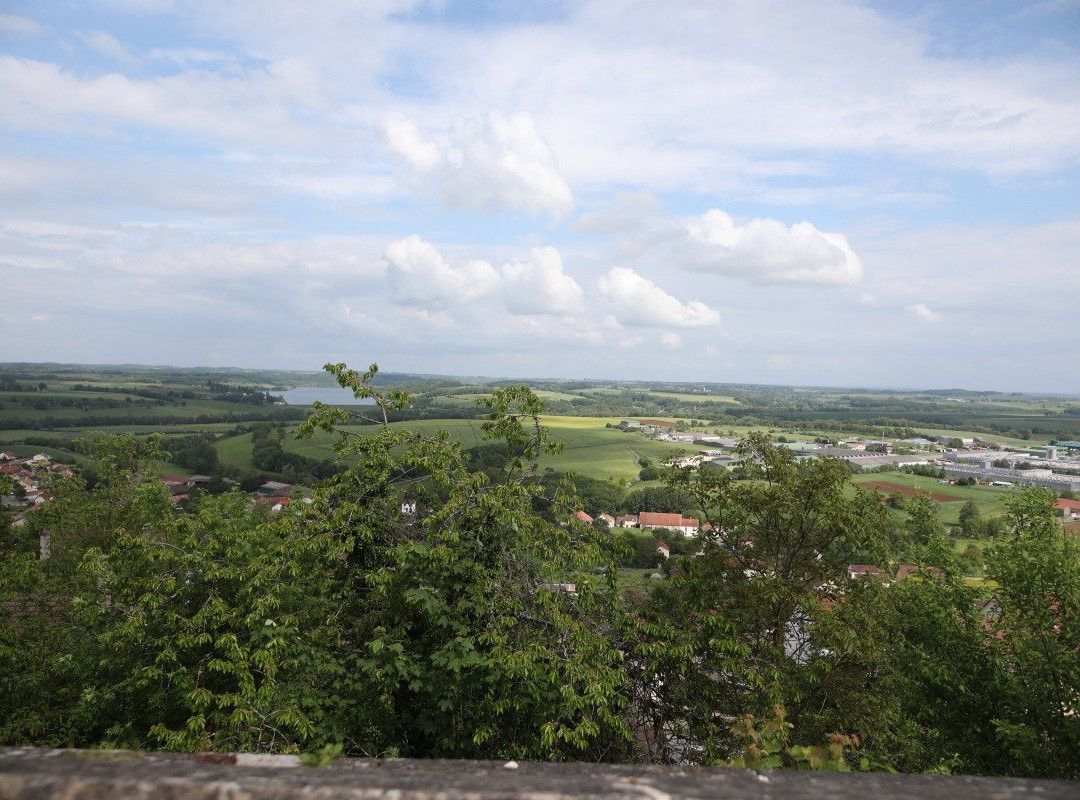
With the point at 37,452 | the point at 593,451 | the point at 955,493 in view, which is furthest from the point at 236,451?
the point at 955,493

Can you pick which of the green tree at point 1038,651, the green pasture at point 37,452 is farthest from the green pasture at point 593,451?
the green tree at point 1038,651

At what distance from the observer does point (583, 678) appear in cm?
597

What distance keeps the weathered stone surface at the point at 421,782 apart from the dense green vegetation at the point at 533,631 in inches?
117

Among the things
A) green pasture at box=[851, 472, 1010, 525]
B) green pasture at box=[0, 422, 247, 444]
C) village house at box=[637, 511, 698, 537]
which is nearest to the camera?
green pasture at box=[851, 472, 1010, 525]

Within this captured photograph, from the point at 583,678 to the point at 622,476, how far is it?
56.2 metres

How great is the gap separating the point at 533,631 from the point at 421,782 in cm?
609

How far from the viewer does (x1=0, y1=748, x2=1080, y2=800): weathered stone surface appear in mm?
1459

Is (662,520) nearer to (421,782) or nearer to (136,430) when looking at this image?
(421,782)

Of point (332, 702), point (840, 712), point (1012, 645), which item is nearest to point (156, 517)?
point (332, 702)

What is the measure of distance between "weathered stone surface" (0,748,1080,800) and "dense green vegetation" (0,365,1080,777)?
2.98m

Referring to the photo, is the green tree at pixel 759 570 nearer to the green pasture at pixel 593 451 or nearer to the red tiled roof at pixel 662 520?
the red tiled roof at pixel 662 520

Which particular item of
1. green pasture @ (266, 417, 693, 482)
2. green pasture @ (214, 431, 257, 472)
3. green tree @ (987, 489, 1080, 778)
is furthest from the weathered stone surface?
green pasture @ (214, 431, 257, 472)

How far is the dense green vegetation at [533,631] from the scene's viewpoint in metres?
6.47

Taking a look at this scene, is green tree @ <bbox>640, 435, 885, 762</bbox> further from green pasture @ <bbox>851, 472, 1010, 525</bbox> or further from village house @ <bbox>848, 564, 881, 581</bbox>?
green pasture @ <bbox>851, 472, 1010, 525</bbox>
